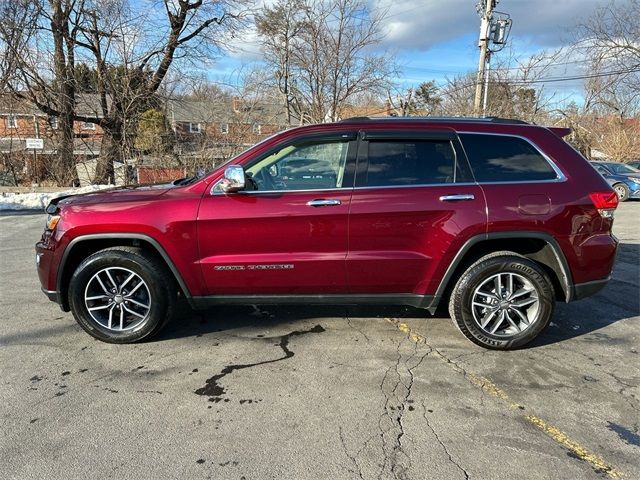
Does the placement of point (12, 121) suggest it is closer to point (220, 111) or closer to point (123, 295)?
point (220, 111)

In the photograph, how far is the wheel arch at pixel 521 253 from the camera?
3674 millimetres

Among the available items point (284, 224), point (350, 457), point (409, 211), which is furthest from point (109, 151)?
point (350, 457)

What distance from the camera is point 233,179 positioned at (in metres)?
3.54

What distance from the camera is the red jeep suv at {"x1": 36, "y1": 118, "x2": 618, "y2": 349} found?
12.0 ft

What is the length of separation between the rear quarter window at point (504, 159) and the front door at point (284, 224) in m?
1.03

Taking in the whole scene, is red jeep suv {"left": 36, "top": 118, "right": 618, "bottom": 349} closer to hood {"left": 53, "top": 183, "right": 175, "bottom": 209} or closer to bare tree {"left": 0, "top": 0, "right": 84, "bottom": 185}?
hood {"left": 53, "top": 183, "right": 175, "bottom": 209}

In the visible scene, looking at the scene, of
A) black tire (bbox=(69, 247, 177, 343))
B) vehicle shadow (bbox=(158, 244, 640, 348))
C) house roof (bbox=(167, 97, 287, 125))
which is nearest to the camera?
black tire (bbox=(69, 247, 177, 343))

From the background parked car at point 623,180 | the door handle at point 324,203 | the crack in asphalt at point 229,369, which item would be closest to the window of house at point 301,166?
the door handle at point 324,203

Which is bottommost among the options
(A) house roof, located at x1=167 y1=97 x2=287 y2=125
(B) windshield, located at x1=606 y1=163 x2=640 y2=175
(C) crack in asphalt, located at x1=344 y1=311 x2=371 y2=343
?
(C) crack in asphalt, located at x1=344 y1=311 x2=371 y2=343

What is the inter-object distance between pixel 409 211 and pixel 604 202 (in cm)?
164

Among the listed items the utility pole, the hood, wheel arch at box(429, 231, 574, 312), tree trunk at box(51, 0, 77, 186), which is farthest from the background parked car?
tree trunk at box(51, 0, 77, 186)

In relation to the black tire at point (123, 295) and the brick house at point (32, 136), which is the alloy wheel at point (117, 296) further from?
the brick house at point (32, 136)

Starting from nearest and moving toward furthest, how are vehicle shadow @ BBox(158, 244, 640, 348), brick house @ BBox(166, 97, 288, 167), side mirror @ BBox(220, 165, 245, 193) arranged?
1. side mirror @ BBox(220, 165, 245, 193)
2. vehicle shadow @ BBox(158, 244, 640, 348)
3. brick house @ BBox(166, 97, 288, 167)

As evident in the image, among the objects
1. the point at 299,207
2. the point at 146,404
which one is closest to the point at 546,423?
the point at 299,207
